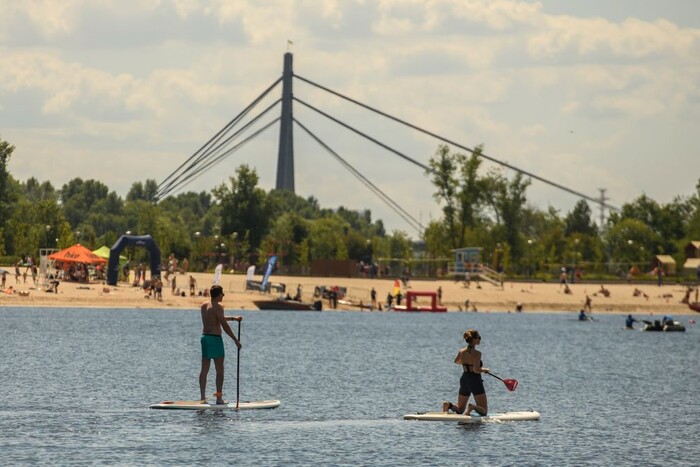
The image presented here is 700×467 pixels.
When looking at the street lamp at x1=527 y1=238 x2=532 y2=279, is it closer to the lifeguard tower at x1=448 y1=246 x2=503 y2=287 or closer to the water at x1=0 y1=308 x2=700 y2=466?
the lifeguard tower at x1=448 y1=246 x2=503 y2=287

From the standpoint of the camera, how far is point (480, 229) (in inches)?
6644

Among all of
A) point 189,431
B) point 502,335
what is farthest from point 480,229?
point 189,431

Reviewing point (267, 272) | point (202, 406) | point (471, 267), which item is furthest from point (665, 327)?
point (202, 406)

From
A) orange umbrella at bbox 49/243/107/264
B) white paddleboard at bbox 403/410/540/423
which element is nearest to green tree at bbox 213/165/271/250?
orange umbrella at bbox 49/243/107/264

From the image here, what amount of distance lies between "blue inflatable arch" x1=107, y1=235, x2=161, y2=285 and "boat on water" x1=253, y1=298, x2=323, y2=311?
8.70 metres

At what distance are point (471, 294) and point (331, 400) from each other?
9585 cm

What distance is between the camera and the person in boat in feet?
109

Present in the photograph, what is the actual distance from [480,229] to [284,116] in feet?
130

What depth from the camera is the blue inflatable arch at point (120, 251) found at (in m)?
112

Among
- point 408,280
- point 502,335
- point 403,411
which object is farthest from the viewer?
point 408,280

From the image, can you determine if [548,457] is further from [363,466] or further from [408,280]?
[408,280]

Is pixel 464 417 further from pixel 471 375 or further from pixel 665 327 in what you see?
pixel 665 327

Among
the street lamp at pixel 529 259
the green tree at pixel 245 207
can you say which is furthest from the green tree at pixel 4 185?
the street lamp at pixel 529 259

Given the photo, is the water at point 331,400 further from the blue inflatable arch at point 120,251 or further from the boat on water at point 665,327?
the blue inflatable arch at point 120,251
